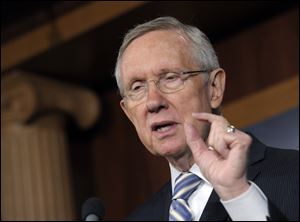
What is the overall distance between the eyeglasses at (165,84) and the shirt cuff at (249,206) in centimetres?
57

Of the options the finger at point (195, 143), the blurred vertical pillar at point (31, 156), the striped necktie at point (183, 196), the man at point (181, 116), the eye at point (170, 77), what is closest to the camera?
the finger at point (195, 143)

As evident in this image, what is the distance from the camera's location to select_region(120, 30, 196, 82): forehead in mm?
1980

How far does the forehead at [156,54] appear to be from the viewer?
198cm

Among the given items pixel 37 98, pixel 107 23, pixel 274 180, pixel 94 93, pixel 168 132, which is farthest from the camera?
pixel 94 93

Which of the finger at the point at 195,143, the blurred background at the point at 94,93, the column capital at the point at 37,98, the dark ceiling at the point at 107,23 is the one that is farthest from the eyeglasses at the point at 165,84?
the column capital at the point at 37,98

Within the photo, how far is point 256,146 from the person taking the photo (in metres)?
1.90

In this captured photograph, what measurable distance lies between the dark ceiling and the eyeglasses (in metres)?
1.53

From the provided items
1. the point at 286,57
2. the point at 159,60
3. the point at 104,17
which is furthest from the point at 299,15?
the point at 159,60

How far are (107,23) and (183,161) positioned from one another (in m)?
1.78

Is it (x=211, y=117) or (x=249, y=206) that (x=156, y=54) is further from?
(x=249, y=206)

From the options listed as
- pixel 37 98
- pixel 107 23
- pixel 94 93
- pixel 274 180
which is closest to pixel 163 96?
pixel 274 180

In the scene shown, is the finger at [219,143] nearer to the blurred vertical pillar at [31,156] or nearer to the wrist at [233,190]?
the wrist at [233,190]

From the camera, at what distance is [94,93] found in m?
4.27

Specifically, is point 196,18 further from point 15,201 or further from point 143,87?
point 143,87
